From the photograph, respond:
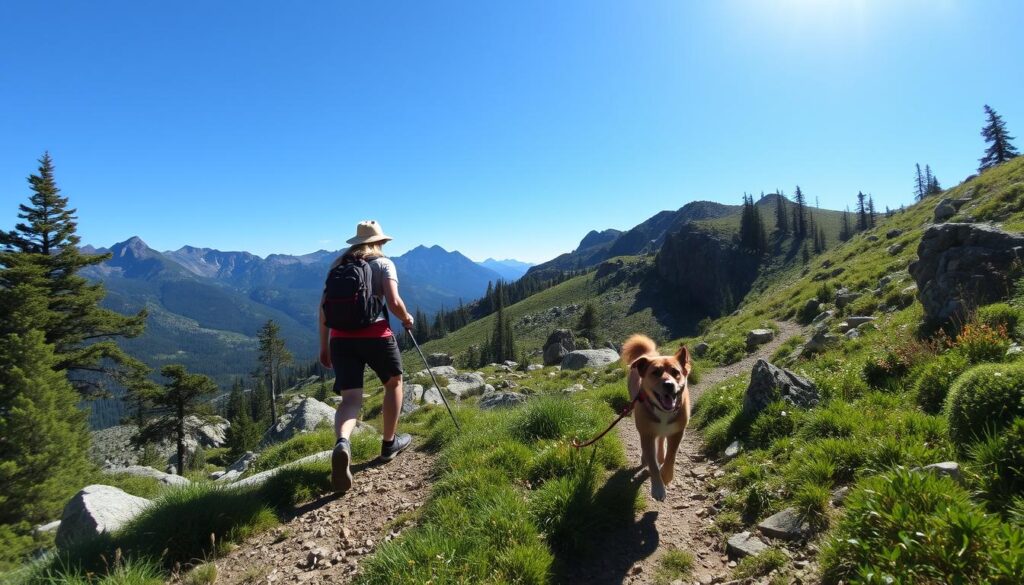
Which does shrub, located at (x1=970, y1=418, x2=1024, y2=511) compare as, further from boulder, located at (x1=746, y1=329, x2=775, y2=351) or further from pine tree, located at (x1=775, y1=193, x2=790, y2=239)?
pine tree, located at (x1=775, y1=193, x2=790, y2=239)

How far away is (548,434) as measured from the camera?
7242mm

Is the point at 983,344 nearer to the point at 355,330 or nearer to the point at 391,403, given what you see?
the point at 391,403

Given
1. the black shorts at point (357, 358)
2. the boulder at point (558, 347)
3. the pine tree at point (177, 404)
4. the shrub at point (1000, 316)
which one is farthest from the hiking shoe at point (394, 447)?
the boulder at point (558, 347)

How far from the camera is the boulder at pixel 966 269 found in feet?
28.6

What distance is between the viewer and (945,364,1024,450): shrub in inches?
158

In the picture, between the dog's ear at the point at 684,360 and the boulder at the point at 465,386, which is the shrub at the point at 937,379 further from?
the boulder at the point at 465,386

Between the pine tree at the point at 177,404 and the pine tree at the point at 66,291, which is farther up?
the pine tree at the point at 66,291

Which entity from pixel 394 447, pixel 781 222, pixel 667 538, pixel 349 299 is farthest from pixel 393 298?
pixel 781 222

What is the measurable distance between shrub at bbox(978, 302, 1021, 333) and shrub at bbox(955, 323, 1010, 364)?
52 centimetres

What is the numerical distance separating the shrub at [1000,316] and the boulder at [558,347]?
3994cm

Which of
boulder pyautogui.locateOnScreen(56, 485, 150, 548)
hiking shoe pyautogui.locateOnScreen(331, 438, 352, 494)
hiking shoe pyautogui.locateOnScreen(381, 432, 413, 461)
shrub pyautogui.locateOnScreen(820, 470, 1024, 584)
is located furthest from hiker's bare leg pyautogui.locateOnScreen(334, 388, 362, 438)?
shrub pyautogui.locateOnScreen(820, 470, 1024, 584)

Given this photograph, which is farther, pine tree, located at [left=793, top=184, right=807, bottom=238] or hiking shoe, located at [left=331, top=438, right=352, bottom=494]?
pine tree, located at [left=793, top=184, right=807, bottom=238]

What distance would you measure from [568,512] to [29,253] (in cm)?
3275

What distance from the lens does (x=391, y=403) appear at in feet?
23.1
